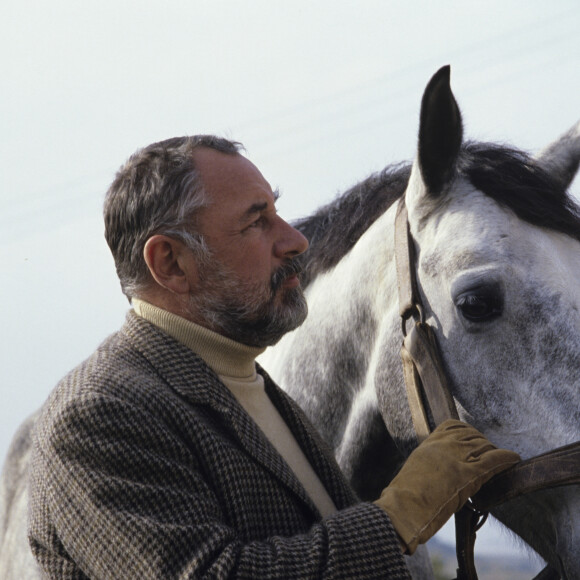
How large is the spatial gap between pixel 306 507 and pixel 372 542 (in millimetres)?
366

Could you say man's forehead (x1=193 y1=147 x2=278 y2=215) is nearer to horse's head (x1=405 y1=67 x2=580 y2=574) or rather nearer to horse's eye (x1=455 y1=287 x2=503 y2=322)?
horse's head (x1=405 y1=67 x2=580 y2=574)

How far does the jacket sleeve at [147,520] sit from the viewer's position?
5.60ft

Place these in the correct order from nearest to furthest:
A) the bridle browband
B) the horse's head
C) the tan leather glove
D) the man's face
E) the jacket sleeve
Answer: the jacket sleeve
the tan leather glove
the bridle browband
the horse's head
the man's face

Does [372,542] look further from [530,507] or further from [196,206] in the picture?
[196,206]

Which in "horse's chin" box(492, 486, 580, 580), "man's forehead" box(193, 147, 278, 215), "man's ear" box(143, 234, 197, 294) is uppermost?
"man's forehead" box(193, 147, 278, 215)

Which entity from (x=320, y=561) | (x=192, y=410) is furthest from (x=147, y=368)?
(x=320, y=561)

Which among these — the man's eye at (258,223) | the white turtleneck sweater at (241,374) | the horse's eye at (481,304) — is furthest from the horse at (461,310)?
the man's eye at (258,223)

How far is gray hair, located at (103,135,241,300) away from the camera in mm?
2295

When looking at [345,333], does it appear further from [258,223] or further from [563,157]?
[563,157]

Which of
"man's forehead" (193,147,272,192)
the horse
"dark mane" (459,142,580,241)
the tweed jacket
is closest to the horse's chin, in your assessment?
the horse

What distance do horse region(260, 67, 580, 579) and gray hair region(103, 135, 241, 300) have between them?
27.4 inches

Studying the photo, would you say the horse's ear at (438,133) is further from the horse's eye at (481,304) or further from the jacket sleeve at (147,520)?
the jacket sleeve at (147,520)

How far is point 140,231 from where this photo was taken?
7.58 ft

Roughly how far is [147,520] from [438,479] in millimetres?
701
